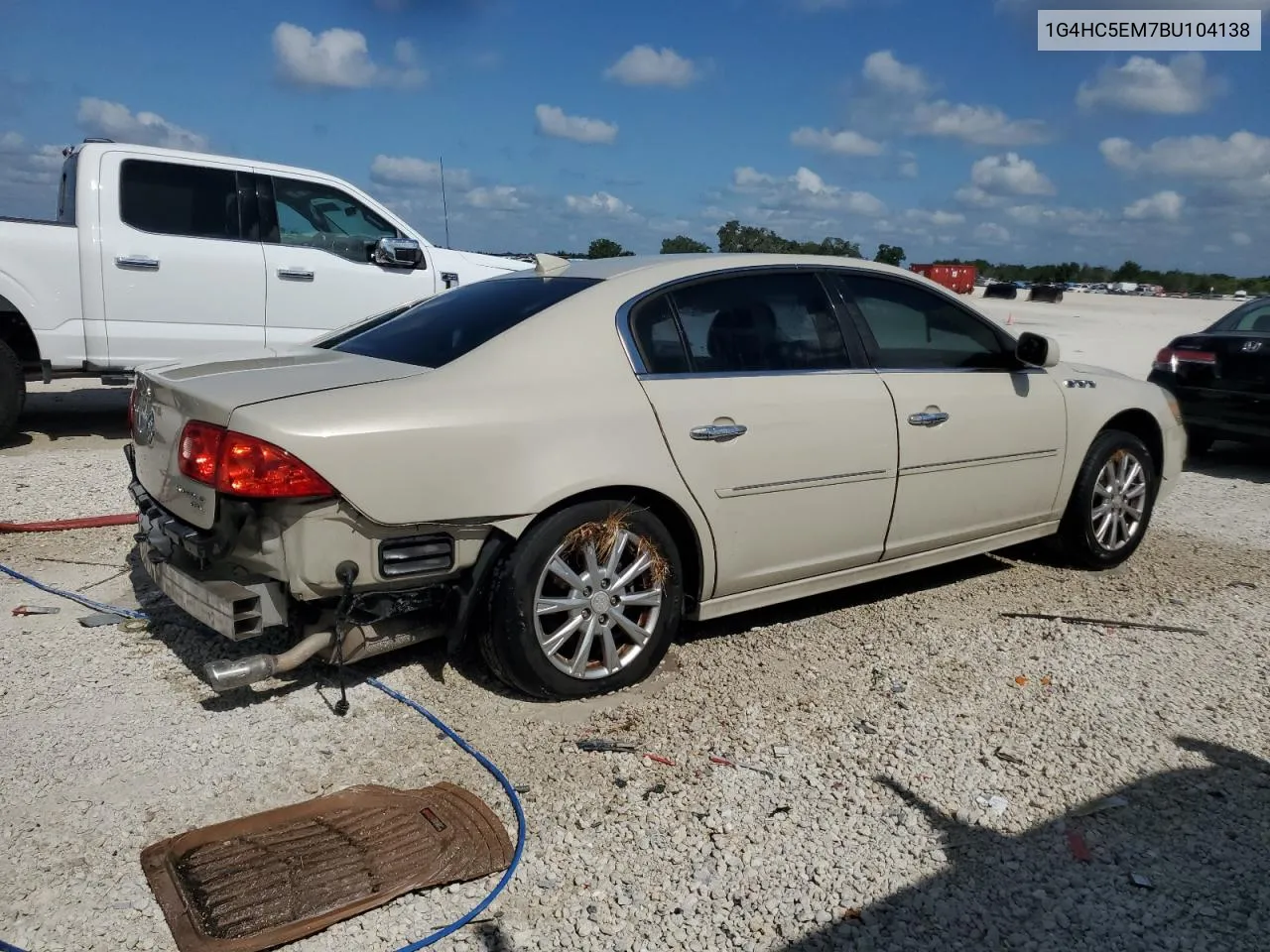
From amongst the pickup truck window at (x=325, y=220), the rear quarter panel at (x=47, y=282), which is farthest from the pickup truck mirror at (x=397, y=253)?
the rear quarter panel at (x=47, y=282)

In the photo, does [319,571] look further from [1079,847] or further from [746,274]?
[1079,847]

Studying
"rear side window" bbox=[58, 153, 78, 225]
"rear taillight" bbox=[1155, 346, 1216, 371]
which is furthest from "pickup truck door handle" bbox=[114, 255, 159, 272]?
"rear taillight" bbox=[1155, 346, 1216, 371]

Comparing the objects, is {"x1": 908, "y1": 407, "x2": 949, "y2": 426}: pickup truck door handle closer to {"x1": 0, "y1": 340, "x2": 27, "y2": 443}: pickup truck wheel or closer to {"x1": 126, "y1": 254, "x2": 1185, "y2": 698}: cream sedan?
{"x1": 126, "y1": 254, "x2": 1185, "y2": 698}: cream sedan

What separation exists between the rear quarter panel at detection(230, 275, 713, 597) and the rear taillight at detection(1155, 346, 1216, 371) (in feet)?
21.9

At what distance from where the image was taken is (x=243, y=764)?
322 centimetres

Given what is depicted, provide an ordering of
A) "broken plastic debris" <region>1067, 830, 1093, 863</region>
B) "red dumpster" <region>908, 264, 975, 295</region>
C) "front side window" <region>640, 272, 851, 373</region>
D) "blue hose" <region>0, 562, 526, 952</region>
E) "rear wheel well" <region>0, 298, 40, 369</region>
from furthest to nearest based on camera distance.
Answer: "red dumpster" <region>908, 264, 975, 295</region> → "rear wheel well" <region>0, 298, 40, 369</region> → "front side window" <region>640, 272, 851, 373</region> → "broken plastic debris" <region>1067, 830, 1093, 863</region> → "blue hose" <region>0, 562, 526, 952</region>

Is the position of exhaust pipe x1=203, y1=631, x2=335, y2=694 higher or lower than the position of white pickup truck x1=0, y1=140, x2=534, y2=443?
lower

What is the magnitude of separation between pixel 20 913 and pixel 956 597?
161 inches

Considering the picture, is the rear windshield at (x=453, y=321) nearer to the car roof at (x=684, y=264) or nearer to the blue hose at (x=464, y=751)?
the car roof at (x=684, y=264)

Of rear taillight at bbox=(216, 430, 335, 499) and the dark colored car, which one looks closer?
rear taillight at bbox=(216, 430, 335, 499)

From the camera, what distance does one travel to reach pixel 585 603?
3.63 m

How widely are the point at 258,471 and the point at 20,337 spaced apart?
5.97 metres

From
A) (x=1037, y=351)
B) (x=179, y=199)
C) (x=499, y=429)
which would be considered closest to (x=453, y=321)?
(x=499, y=429)

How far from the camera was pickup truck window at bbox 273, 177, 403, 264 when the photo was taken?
8391 mm
